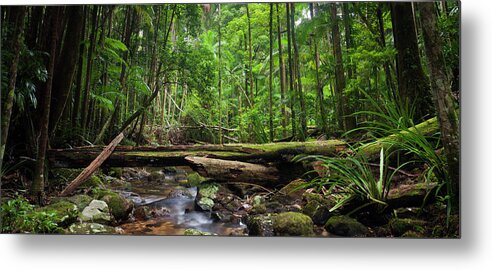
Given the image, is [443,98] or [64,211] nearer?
[443,98]

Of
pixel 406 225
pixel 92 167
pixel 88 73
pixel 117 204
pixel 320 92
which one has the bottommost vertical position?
pixel 406 225

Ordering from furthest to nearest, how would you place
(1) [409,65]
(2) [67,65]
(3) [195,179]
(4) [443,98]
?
(2) [67,65], (3) [195,179], (1) [409,65], (4) [443,98]

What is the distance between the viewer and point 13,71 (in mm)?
2602

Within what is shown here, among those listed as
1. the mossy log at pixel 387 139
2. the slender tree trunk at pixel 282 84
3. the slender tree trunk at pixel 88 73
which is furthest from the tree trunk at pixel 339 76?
the slender tree trunk at pixel 88 73

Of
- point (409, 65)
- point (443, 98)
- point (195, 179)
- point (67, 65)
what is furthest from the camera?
point (67, 65)

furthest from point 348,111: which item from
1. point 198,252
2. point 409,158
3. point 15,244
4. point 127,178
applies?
point 15,244

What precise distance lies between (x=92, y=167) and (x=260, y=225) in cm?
119

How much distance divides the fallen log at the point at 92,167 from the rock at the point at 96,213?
17 cm

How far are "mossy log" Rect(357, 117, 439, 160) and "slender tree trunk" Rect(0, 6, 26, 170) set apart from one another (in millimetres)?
2288

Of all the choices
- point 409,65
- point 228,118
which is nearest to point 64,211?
point 228,118

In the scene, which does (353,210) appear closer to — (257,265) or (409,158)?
(409,158)

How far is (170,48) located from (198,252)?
139 centimetres

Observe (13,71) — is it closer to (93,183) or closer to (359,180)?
(93,183)

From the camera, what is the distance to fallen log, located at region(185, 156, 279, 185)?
8.75 ft
